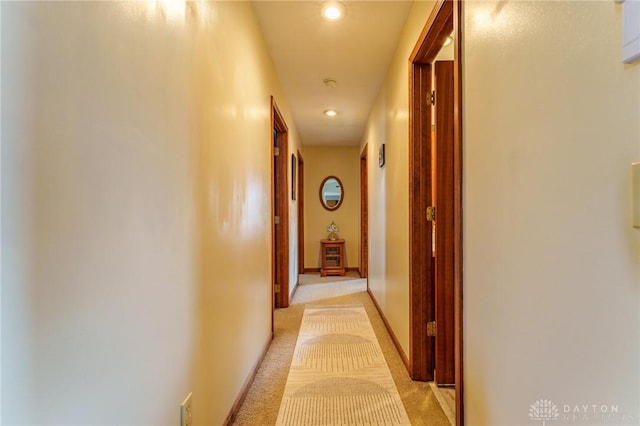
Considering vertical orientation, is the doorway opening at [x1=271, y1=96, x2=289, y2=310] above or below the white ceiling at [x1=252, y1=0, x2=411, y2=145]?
below

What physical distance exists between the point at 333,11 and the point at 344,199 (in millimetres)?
4294

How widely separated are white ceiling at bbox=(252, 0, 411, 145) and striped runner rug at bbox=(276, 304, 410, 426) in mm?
2365

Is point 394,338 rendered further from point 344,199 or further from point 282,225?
point 344,199

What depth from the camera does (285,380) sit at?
202cm

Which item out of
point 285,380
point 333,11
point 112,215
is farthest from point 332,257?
point 112,215

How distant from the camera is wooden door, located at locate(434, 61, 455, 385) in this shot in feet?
6.32

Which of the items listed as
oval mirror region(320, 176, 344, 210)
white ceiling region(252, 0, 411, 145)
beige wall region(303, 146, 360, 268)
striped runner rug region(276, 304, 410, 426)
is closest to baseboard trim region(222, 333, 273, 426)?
striped runner rug region(276, 304, 410, 426)

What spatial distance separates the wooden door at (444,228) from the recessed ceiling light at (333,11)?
2.40ft

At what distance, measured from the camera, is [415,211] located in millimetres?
2029

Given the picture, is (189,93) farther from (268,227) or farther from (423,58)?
(268,227)

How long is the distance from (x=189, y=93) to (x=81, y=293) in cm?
76

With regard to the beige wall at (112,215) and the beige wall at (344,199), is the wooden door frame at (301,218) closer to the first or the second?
the beige wall at (344,199)

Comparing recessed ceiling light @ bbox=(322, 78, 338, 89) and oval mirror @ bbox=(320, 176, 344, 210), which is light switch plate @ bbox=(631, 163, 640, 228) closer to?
recessed ceiling light @ bbox=(322, 78, 338, 89)

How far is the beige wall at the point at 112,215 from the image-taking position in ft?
1.67
